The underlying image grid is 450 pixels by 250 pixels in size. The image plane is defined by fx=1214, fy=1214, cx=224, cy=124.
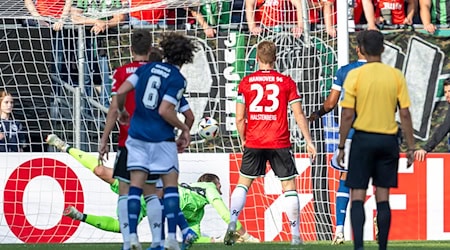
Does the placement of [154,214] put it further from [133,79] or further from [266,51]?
[266,51]

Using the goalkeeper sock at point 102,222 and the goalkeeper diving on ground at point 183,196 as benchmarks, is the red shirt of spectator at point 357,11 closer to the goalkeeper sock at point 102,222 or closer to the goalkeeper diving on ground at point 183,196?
the goalkeeper diving on ground at point 183,196

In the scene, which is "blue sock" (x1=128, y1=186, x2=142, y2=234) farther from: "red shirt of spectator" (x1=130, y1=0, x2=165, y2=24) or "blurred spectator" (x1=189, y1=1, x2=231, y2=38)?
"red shirt of spectator" (x1=130, y1=0, x2=165, y2=24)

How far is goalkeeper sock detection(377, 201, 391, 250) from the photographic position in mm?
9562

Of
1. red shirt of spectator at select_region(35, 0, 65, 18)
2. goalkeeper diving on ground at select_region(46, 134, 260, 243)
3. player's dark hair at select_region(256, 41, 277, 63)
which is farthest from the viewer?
red shirt of spectator at select_region(35, 0, 65, 18)

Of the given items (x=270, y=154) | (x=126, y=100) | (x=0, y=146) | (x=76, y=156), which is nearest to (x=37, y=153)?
(x=0, y=146)

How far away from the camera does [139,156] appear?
10.0 metres

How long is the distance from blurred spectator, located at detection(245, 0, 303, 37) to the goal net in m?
0.02

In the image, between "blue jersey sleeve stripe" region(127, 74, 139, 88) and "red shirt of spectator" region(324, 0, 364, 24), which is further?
"red shirt of spectator" region(324, 0, 364, 24)

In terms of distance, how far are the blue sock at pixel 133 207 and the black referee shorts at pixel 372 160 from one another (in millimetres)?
1754

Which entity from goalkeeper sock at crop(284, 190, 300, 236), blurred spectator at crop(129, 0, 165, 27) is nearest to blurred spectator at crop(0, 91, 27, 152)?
blurred spectator at crop(129, 0, 165, 27)

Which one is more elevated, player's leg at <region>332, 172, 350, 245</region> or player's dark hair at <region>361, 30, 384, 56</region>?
player's dark hair at <region>361, 30, 384, 56</region>

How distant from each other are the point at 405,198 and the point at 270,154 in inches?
128

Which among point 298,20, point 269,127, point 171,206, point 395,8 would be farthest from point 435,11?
point 171,206

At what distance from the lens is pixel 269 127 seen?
12.9 meters
